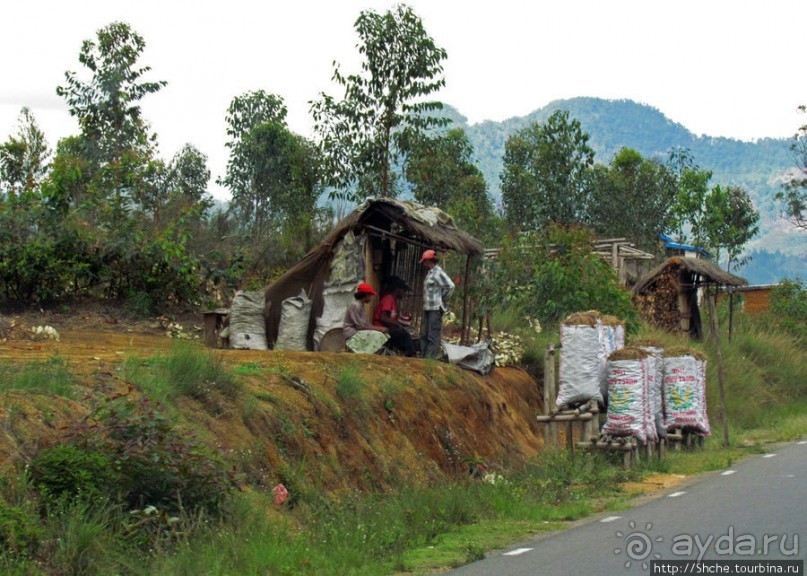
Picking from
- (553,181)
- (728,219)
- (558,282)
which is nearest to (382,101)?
(558,282)

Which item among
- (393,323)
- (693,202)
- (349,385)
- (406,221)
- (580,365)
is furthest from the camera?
(693,202)

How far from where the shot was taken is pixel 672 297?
31.2 m

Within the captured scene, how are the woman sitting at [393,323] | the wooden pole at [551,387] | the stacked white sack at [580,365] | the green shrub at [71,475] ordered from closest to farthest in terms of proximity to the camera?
1. the green shrub at [71,475]
2. the stacked white sack at [580,365]
3. the wooden pole at [551,387]
4. the woman sitting at [393,323]

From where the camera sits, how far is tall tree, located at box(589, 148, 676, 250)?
49.3 meters

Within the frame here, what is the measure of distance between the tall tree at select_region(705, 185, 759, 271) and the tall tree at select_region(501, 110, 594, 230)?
18.0 ft

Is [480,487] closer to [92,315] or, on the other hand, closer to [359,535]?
[359,535]

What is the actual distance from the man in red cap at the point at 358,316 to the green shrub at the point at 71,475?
8651 millimetres

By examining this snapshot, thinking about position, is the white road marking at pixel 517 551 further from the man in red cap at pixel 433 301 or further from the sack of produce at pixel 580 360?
the man in red cap at pixel 433 301

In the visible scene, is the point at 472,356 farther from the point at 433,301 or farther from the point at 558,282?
the point at 558,282

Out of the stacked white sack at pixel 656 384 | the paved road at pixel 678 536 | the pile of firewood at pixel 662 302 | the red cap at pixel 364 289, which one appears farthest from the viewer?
the pile of firewood at pixel 662 302

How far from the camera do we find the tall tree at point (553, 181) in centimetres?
4159

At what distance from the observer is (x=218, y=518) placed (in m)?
8.58

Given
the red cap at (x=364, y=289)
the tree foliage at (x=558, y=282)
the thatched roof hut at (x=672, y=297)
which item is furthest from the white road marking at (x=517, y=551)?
the thatched roof hut at (x=672, y=297)

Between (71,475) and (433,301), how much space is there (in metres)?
9.74
